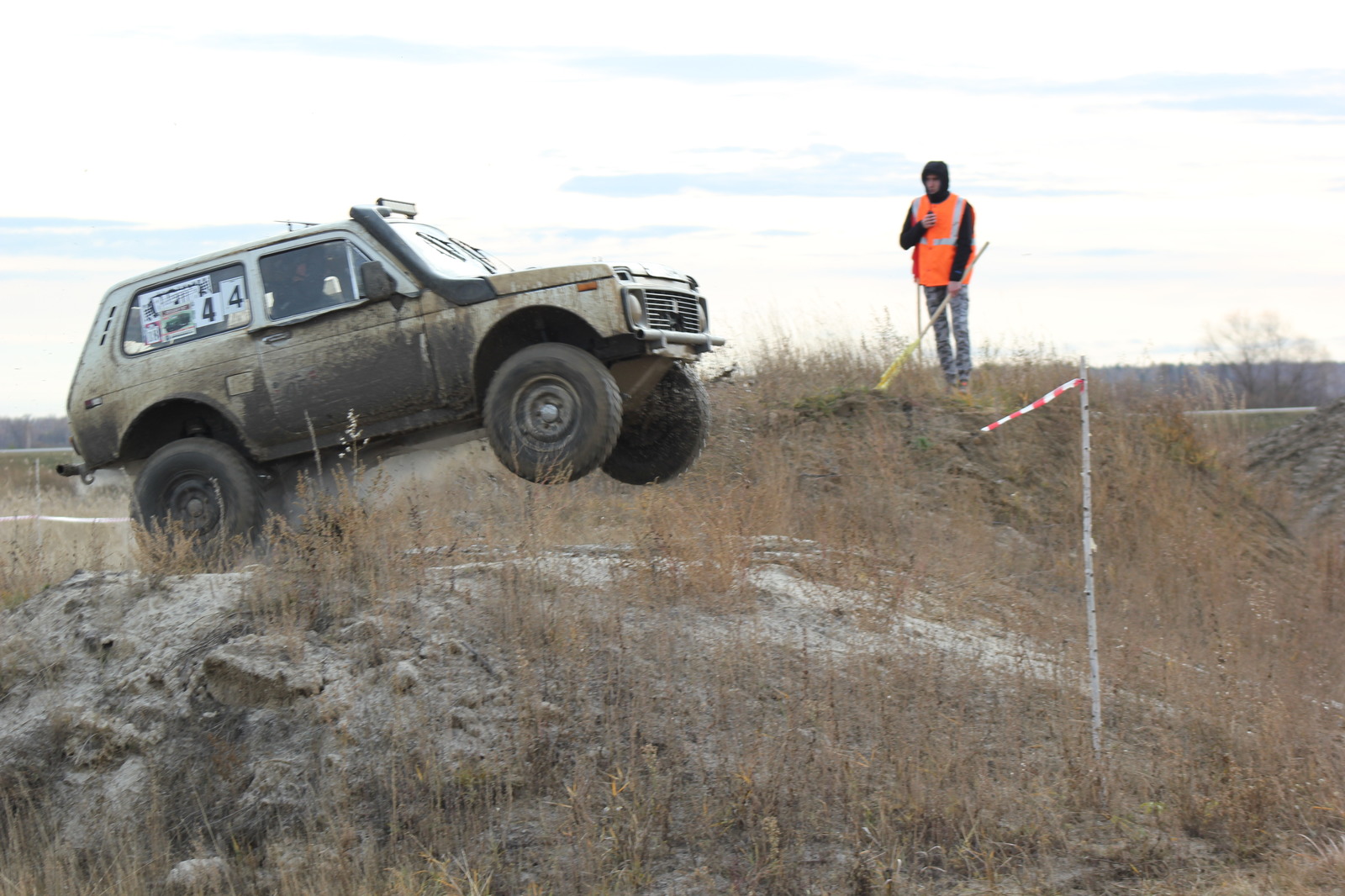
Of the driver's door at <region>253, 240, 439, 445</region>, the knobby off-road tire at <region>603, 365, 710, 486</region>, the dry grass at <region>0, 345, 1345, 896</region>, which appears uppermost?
the driver's door at <region>253, 240, 439, 445</region>

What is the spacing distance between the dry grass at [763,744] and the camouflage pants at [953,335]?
2.99 metres

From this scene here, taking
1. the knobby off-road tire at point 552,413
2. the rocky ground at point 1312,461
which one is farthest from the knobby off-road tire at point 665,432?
the rocky ground at point 1312,461

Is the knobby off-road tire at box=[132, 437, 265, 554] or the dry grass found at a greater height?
the knobby off-road tire at box=[132, 437, 265, 554]

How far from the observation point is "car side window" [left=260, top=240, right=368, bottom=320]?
26.6 ft

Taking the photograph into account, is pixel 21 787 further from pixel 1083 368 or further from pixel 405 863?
pixel 1083 368

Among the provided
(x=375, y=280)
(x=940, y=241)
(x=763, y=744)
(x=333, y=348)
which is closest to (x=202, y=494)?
(x=333, y=348)

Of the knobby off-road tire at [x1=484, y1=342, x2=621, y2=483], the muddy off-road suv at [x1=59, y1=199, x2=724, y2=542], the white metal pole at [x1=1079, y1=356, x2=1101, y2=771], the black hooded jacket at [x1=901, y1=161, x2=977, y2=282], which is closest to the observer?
the white metal pole at [x1=1079, y1=356, x2=1101, y2=771]

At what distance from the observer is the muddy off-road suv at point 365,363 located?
753 centimetres

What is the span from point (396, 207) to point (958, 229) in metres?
5.63

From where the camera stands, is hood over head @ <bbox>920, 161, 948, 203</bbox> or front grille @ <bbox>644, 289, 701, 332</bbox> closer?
front grille @ <bbox>644, 289, 701, 332</bbox>

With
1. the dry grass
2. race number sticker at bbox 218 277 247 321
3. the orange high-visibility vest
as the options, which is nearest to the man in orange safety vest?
the orange high-visibility vest

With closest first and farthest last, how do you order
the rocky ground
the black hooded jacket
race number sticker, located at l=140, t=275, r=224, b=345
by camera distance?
race number sticker, located at l=140, t=275, r=224, b=345
the black hooded jacket
the rocky ground

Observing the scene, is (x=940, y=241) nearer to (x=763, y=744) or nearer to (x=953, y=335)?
(x=953, y=335)

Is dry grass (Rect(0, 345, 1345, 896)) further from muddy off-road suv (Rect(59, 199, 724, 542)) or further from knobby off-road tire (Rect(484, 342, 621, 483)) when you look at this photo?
muddy off-road suv (Rect(59, 199, 724, 542))
